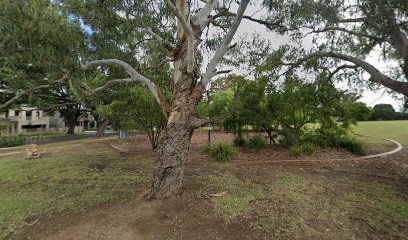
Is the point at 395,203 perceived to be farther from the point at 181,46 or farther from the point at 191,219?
the point at 181,46

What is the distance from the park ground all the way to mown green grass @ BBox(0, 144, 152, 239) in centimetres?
2

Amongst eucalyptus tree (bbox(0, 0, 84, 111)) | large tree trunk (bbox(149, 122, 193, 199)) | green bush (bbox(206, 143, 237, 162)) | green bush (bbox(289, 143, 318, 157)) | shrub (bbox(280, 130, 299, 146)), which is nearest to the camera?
eucalyptus tree (bbox(0, 0, 84, 111))

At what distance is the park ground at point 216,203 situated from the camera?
3.57 m

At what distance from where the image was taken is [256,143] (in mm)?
10273

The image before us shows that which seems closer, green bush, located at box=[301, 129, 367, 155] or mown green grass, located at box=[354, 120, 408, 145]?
green bush, located at box=[301, 129, 367, 155]

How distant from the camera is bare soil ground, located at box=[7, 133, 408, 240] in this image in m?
3.51

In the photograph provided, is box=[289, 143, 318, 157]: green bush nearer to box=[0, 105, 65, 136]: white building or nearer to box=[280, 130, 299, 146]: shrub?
box=[280, 130, 299, 146]: shrub

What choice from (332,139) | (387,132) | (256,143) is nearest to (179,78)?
(256,143)

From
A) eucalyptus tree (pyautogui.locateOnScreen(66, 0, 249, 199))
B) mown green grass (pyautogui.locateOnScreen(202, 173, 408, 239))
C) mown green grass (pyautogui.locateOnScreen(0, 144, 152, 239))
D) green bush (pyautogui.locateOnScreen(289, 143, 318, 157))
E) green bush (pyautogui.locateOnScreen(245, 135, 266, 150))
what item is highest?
eucalyptus tree (pyautogui.locateOnScreen(66, 0, 249, 199))

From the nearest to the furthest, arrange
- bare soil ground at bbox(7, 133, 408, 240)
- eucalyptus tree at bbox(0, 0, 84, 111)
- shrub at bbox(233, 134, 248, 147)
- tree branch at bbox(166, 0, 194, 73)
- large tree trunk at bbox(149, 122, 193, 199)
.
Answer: bare soil ground at bbox(7, 133, 408, 240) < tree branch at bbox(166, 0, 194, 73) < eucalyptus tree at bbox(0, 0, 84, 111) < large tree trunk at bbox(149, 122, 193, 199) < shrub at bbox(233, 134, 248, 147)

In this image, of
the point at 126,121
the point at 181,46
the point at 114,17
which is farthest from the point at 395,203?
the point at 126,121

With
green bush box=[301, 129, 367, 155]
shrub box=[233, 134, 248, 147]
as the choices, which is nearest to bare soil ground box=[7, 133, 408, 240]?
green bush box=[301, 129, 367, 155]

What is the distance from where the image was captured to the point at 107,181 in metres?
6.20

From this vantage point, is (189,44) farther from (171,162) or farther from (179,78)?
(171,162)
